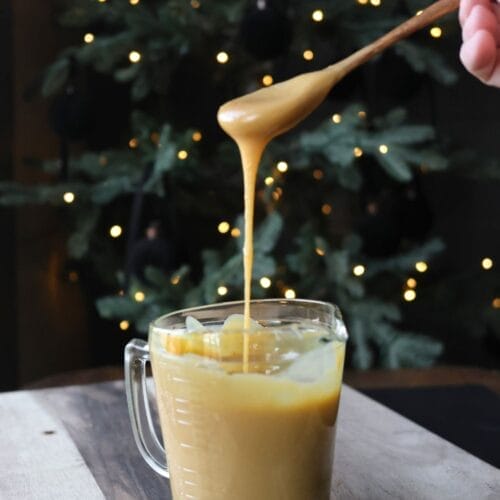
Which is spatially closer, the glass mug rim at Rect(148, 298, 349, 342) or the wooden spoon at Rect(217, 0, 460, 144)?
the glass mug rim at Rect(148, 298, 349, 342)

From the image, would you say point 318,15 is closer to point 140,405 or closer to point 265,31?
point 265,31

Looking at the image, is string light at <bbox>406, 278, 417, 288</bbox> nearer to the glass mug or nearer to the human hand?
the human hand

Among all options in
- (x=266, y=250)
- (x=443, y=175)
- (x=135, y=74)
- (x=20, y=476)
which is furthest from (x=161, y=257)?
(x=20, y=476)

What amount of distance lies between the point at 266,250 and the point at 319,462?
1.38m

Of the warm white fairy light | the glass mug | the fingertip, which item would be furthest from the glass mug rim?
the warm white fairy light

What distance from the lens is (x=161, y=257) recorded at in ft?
7.30

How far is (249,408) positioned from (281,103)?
35 centimetres

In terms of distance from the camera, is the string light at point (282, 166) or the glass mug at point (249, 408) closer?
the glass mug at point (249, 408)

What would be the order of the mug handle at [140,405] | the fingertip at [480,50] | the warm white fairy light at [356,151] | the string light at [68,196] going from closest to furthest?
1. the mug handle at [140,405]
2. the fingertip at [480,50]
3. the warm white fairy light at [356,151]
4. the string light at [68,196]

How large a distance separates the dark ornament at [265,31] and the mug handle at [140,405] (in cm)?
130

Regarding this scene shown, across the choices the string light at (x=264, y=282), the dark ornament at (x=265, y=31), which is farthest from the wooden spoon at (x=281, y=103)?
the string light at (x=264, y=282)

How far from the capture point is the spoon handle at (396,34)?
0.94 meters

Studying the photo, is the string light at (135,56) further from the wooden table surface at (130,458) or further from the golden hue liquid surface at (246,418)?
the golden hue liquid surface at (246,418)

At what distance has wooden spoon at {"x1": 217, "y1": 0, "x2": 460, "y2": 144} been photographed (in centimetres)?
94
